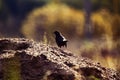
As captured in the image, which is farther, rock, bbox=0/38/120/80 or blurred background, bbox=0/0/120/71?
blurred background, bbox=0/0/120/71

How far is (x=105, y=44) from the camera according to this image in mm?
15367

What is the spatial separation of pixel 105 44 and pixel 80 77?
30.9 ft

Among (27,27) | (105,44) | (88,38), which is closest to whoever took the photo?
(105,44)

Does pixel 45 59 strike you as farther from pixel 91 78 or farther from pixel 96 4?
pixel 96 4

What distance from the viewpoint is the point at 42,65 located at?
603 cm

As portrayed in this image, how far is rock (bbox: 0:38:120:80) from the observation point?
5922 millimetres

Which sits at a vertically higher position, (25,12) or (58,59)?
(25,12)

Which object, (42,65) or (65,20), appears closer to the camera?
(42,65)

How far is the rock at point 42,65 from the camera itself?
19.4 feet

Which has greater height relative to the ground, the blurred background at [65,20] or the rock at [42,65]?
the blurred background at [65,20]

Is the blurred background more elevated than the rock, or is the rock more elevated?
the blurred background

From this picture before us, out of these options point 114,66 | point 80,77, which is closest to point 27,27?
point 114,66

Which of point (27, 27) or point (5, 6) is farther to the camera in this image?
point (5, 6)

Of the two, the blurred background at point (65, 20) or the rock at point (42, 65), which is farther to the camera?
the blurred background at point (65, 20)
